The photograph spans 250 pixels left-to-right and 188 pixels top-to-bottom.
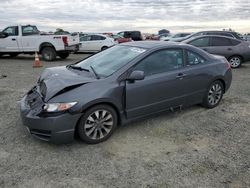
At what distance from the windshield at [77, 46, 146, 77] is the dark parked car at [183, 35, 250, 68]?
25.7ft

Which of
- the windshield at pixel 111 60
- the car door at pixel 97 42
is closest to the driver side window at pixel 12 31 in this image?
the car door at pixel 97 42

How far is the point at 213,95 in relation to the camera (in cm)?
618

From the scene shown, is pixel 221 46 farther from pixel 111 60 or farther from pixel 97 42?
pixel 97 42

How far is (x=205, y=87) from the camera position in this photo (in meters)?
5.87

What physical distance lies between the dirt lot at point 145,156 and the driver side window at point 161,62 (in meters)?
1.00

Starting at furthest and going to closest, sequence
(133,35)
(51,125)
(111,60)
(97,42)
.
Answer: (133,35) < (97,42) < (111,60) < (51,125)

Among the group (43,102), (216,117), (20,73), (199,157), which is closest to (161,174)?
(199,157)

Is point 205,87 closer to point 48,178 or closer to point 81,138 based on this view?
point 81,138

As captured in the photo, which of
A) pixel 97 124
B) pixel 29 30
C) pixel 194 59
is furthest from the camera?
pixel 29 30

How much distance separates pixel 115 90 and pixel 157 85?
0.86m

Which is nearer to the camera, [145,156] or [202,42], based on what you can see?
[145,156]

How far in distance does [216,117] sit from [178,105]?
87 centimetres

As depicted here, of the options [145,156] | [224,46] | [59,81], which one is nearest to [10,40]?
[224,46]

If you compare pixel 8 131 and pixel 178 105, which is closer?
pixel 8 131
